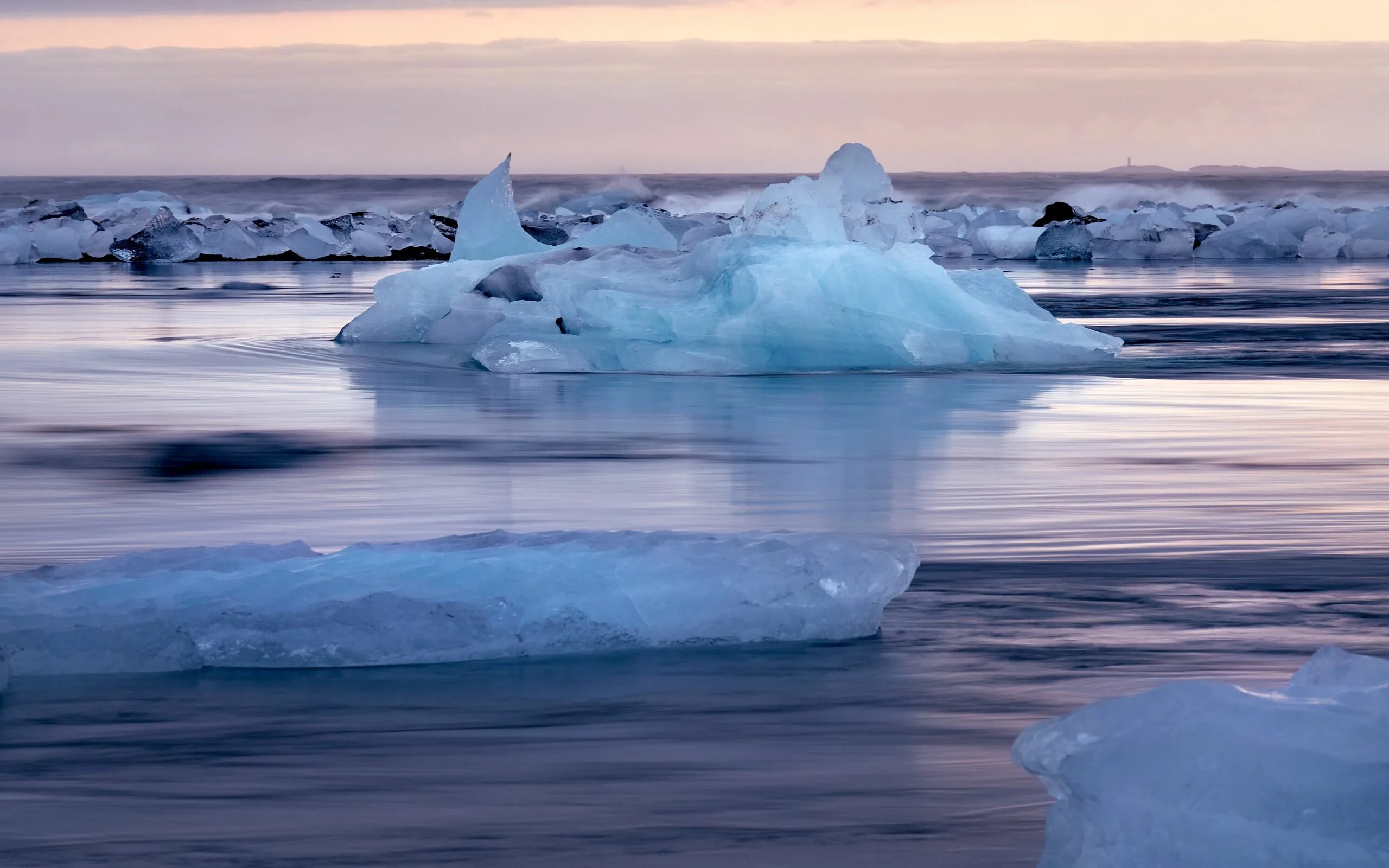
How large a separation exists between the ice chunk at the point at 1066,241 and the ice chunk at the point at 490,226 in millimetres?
16459

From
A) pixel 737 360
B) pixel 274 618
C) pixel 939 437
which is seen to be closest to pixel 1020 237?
pixel 737 360

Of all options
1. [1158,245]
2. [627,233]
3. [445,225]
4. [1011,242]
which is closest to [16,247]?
[445,225]

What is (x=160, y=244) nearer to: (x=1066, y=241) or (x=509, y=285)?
(x=1066, y=241)

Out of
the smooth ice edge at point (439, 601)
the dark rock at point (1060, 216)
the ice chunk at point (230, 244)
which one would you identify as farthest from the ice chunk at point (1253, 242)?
the smooth ice edge at point (439, 601)

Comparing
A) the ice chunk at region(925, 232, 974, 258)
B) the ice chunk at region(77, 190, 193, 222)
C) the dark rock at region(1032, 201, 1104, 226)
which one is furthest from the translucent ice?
the ice chunk at region(77, 190, 193, 222)

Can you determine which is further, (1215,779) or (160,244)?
(160,244)

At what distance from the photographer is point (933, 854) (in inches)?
111

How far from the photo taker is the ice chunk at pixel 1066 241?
31.7 metres

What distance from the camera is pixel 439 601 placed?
4.11 meters

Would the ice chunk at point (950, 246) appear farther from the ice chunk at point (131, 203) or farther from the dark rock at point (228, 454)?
the dark rock at point (228, 454)

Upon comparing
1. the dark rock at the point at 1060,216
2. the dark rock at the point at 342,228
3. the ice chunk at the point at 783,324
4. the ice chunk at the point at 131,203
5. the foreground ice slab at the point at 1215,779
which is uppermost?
the foreground ice slab at the point at 1215,779

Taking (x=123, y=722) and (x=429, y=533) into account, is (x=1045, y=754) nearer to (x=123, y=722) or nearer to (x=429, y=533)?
(x=123, y=722)

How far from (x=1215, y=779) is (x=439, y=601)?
79.4 inches

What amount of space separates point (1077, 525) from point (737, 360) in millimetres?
6650
